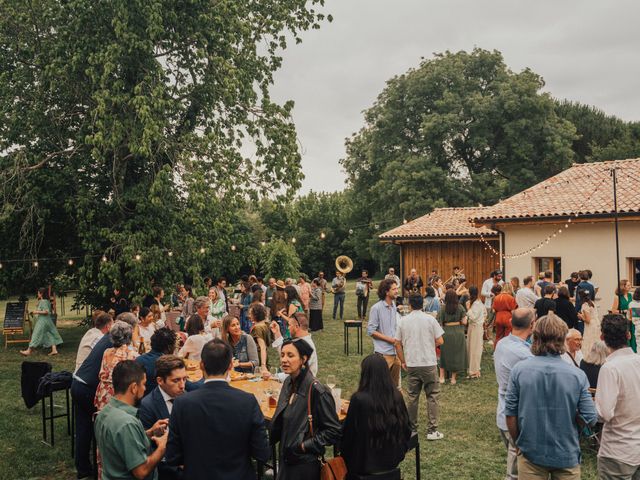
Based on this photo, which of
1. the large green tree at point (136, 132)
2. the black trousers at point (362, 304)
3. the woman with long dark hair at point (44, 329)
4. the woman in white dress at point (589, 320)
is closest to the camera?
the woman in white dress at point (589, 320)

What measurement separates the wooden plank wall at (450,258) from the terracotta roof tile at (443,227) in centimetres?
60

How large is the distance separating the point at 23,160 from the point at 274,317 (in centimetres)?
792

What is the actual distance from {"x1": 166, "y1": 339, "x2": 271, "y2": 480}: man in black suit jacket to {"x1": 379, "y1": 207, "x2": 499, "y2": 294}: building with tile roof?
21.2m

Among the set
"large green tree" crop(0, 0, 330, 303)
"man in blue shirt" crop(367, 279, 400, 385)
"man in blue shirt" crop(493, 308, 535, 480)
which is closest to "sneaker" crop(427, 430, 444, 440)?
"man in blue shirt" crop(367, 279, 400, 385)

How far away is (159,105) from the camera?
42.9ft

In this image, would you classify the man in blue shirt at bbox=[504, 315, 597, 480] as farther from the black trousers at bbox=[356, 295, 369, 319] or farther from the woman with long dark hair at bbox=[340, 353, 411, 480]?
the black trousers at bbox=[356, 295, 369, 319]

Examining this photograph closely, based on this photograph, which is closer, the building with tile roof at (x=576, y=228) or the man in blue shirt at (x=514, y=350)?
the man in blue shirt at (x=514, y=350)

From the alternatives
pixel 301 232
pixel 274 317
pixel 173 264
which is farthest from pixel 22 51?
pixel 301 232

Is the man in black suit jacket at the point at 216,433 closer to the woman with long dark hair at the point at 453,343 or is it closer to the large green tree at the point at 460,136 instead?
the woman with long dark hair at the point at 453,343

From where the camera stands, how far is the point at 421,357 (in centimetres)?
752

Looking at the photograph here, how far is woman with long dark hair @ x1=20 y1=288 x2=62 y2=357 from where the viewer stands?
1504 cm

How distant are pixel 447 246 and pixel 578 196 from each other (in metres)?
7.65

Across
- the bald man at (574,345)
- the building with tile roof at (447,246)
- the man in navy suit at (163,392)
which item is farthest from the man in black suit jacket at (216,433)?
the building with tile roof at (447,246)

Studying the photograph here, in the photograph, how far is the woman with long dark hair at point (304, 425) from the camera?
407 cm
